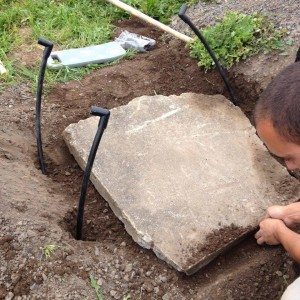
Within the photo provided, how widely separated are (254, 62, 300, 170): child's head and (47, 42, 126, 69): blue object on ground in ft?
7.77

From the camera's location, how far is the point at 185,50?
426 cm

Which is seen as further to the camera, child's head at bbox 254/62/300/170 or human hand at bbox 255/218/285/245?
human hand at bbox 255/218/285/245

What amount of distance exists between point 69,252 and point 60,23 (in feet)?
8.79

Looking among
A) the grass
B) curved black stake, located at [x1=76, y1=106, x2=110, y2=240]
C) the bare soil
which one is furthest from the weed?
the grass

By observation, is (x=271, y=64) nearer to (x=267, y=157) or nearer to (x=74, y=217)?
(x=267, y=157)

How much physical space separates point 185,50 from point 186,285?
7.26 ft

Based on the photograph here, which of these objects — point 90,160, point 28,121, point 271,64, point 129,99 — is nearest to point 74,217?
point 90,160

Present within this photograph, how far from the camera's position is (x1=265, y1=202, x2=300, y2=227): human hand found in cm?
264

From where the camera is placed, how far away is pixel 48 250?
8.52 ft

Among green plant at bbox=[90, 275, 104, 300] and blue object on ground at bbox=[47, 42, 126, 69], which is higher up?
blue object on ground at bbox=[47, 42, 126, 69]

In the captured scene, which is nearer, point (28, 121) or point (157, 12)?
point (28, 121)

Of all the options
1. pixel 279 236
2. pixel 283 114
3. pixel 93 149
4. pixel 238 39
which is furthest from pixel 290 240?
pixel 238 39

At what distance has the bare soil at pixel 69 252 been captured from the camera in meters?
2.54

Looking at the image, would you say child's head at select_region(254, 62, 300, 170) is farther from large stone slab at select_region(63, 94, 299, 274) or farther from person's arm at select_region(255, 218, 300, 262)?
large stone slab at select_region(63, 94, 299, 274)
